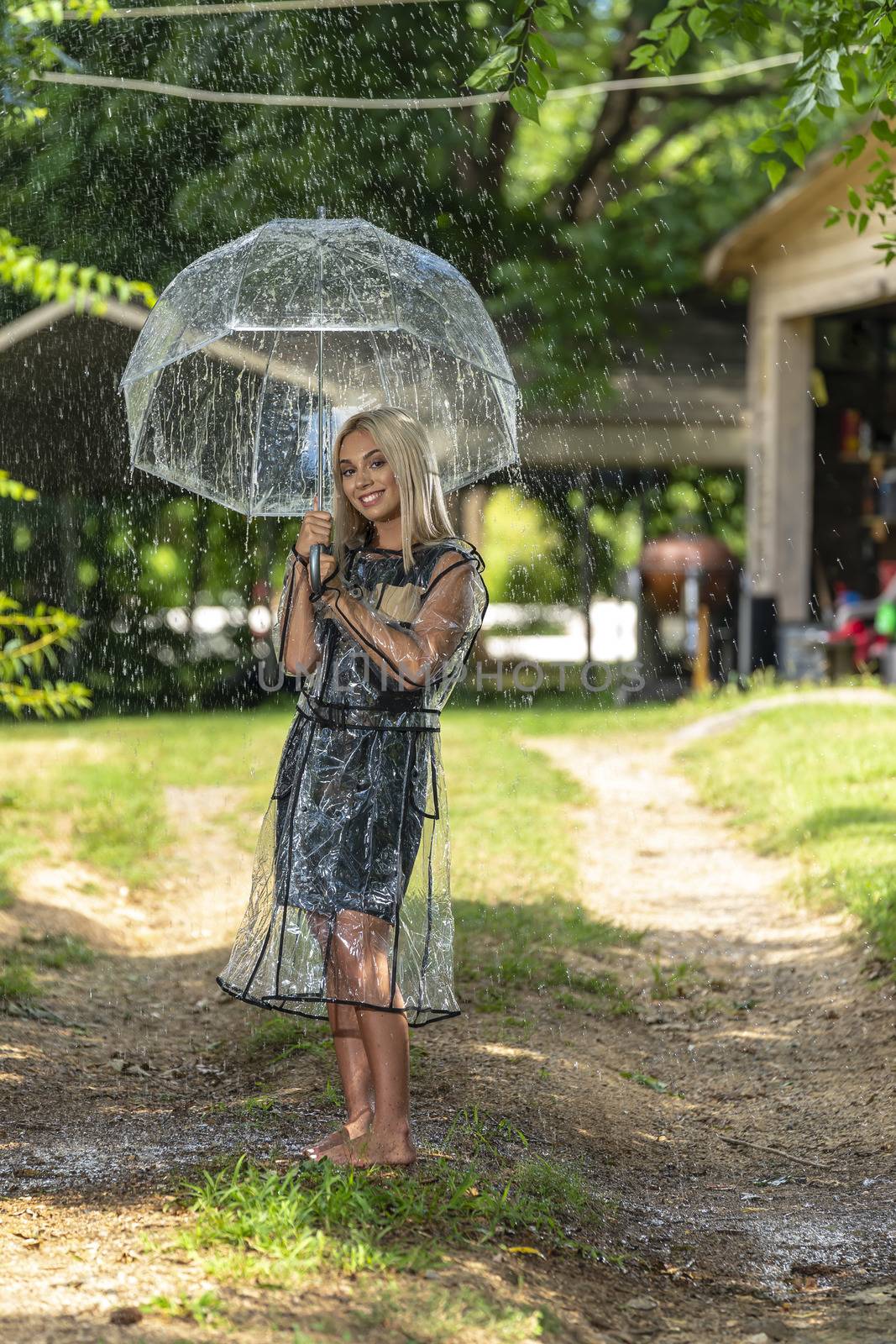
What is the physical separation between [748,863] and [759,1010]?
224 centimetres

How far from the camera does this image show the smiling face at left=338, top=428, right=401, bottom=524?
3.71 meters

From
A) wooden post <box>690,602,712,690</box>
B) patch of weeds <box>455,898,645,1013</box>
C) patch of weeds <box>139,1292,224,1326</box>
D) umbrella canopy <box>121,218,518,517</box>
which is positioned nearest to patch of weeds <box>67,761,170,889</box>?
patch of weeds <box>455,898,645,1013</box>

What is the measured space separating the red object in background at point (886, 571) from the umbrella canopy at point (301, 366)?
1106 cm

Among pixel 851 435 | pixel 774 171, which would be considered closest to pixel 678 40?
pixel 774 171

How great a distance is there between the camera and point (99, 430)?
612 inches

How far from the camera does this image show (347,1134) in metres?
3.75

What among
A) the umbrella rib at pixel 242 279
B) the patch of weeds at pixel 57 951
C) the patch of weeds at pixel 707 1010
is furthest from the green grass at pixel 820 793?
the umbrella rib at pixel 242 279

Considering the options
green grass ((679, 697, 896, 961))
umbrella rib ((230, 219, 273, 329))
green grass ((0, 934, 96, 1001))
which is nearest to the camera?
umbrella rib ((230, 219, 273, 329))

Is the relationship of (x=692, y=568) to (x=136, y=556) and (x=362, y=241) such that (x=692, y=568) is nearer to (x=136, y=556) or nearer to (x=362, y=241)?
(x=136, y=556)

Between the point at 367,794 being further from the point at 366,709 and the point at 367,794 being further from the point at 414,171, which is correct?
the point at 414,171

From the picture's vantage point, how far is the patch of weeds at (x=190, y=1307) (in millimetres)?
2859

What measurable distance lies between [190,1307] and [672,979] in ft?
12.0

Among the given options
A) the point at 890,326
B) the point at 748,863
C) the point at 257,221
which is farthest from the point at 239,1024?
the point at 890,326

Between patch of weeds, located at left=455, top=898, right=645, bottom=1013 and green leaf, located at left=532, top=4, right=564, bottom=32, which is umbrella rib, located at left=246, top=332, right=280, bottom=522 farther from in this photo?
patch of weeds, located at left=455, top=898, right=645, bottom=1013
